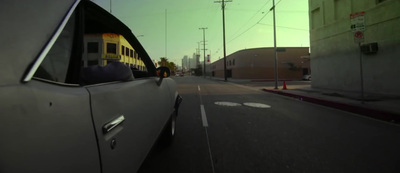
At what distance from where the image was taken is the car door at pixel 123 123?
1504 millimetres

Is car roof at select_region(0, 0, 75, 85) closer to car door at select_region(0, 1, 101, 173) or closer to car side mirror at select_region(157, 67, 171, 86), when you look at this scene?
car door at select_region(0, 1, 101, 173)

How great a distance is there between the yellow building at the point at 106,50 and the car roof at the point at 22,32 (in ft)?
2.91

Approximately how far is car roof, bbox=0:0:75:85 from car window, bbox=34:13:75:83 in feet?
0.34

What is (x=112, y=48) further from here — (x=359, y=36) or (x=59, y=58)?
(x=359, y=36)

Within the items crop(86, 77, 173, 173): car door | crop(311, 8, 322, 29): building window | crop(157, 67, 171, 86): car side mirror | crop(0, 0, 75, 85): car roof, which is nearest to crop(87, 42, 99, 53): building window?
crop(86, 77, 173, 173): car door

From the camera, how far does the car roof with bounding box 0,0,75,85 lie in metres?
1.05

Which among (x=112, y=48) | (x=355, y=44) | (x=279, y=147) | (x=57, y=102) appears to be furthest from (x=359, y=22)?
(x=57, y=102)

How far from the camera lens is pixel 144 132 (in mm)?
2287

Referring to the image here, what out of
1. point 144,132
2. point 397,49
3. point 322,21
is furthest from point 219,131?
point 322,21

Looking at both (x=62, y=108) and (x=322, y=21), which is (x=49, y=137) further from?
(x=322, y=21)

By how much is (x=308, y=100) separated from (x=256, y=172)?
931 cm

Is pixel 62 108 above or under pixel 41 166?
above

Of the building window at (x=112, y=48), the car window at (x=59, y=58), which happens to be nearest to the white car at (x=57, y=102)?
the car window at (x=59, y=58)

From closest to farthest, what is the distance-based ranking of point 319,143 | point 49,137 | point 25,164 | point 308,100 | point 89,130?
point 25,164
point 49,137
point 89,130
point 319,143
point 308,100
